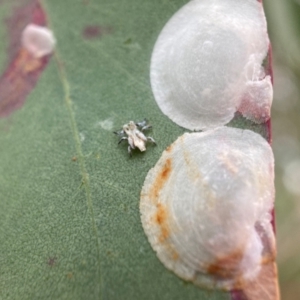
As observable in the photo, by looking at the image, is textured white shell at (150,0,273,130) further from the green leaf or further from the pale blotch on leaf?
the pale blotch on leaf

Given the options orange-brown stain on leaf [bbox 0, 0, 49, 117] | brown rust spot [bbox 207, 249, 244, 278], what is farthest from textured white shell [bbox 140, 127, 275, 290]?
orange-brown stain on leaf [bbox 0, 0, 49, 117]

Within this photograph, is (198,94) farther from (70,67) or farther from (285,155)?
(285,155)

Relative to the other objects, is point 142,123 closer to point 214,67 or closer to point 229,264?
point 214,67

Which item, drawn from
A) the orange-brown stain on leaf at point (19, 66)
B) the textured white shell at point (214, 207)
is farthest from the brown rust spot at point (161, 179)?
the orange-brown stain on leaf at point (19, 66)

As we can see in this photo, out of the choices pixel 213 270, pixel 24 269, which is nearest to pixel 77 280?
pixel 24 269

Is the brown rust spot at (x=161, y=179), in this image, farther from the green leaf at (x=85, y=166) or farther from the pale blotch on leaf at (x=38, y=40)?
the pale blotch on leaf at (x=38, y=40)
